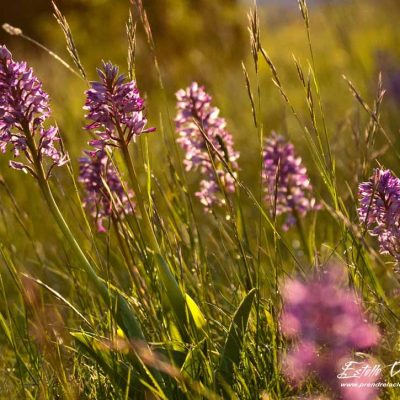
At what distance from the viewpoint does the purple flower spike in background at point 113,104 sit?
2.09 metres

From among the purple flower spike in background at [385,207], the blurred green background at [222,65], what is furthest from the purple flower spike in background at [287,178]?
the purple flower spike in background at [385,207]

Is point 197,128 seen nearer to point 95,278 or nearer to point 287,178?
point 287,178

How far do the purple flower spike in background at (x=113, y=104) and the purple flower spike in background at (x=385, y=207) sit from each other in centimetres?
65

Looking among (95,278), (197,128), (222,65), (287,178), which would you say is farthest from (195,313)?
(222,65)

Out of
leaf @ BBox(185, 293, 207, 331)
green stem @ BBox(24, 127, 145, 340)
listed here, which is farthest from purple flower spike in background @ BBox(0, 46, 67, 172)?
leaf @ BBox(185, 293, 207, 331)

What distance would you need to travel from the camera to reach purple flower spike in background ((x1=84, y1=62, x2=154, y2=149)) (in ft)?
6.87

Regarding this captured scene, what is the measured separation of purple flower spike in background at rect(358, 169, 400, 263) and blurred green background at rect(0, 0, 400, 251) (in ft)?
2.27

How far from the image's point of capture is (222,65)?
37.3 feet

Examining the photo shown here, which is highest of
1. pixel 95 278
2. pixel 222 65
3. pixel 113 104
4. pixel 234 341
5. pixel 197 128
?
pixel 222 65

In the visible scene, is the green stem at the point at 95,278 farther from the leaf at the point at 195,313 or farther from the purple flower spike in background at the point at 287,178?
the purple flower spike in background at the point at 287,178

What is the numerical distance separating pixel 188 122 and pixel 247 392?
132 cm

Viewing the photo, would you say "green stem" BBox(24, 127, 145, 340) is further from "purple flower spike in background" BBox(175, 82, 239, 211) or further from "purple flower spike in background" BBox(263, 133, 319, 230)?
"purple flower spike in background" BBox(263, 133, 319, 230)

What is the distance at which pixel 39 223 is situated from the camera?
16.5ft

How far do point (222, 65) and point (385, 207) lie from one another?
9586 mm
